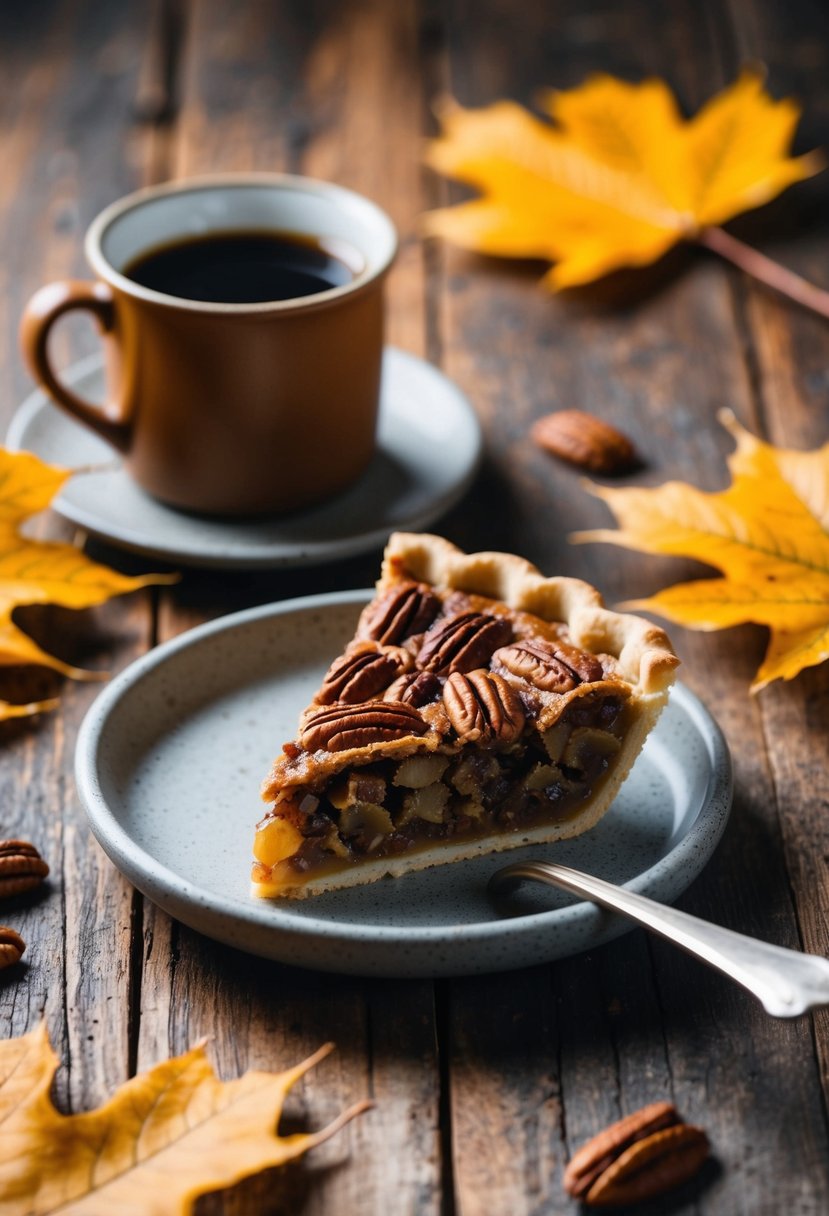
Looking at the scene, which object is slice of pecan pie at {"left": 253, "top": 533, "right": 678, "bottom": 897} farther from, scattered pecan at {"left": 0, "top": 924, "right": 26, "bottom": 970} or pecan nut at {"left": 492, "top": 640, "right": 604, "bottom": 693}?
scattered pecan at {"left": 0, "top": 924, "right": 26, "bottom": 970}

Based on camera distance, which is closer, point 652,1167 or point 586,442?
point 652,1167

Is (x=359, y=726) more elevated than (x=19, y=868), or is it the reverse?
(x=359, y=726)

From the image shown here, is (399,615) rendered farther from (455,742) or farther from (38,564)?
(38,564)

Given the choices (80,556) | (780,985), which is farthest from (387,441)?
(780,985)

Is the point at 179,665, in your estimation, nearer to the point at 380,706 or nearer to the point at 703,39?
the point at 380,706

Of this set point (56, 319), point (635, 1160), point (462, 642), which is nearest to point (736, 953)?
point (635, 1160)
